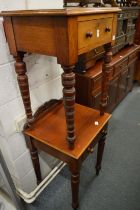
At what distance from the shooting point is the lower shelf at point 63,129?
0.92m

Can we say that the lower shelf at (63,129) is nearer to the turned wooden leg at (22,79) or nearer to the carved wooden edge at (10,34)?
the turned wooden leg at (22,79)

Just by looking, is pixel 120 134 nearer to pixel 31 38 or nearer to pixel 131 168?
pixel 131 168

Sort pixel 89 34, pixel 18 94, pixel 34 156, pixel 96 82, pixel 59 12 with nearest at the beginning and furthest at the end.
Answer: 1. pixel 59 12
2. pixel 89 34
3. pixel 18 94
4. pixel 34 156
5. pixel 96 82

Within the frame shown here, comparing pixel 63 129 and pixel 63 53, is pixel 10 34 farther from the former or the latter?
pixel 63 129

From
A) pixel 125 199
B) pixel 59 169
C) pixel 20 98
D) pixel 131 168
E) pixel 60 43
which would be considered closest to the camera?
pixel 60 43

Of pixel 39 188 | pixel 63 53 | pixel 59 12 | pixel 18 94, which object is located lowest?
pixel 39 188

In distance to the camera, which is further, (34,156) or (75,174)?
(34,156)

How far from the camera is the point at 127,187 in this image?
4.63 feet

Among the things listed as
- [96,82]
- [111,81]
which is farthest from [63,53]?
[111,81]

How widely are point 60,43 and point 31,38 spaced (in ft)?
0.54

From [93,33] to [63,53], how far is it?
0.66 feet

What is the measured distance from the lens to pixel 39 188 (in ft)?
4.24

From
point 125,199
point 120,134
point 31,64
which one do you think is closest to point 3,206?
point 125,199

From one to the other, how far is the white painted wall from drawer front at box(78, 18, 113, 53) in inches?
15.5
